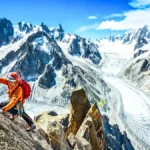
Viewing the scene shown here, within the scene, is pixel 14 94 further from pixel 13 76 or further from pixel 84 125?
pixel 84 125

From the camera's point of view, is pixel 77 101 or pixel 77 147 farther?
pixel 77 101

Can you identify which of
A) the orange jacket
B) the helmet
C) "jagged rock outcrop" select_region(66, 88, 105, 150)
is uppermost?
the helmet

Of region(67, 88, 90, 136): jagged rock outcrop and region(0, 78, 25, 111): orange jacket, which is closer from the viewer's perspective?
region(0, 78, 25, 111): orange jacket

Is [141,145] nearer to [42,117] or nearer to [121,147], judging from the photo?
[121,147]

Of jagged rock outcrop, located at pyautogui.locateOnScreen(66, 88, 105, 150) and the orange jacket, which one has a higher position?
the orange jacket

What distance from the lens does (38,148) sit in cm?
2023

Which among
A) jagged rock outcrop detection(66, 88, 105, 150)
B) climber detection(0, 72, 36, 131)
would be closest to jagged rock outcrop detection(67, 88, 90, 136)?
jagged rock outcrop detection(66, 88, 105, 150)

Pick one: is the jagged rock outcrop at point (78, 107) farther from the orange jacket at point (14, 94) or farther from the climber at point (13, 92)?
the orange jacket at point (14, 94)

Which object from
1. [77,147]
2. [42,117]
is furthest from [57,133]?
[42,117]

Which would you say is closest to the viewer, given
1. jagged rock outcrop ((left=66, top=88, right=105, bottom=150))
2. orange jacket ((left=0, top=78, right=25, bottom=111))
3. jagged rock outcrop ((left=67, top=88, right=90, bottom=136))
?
orange jacket ((left=0, top=78, right=25, bottom=111))

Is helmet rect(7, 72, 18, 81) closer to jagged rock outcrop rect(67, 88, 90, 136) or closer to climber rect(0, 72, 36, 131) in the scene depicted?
climber rect(0, 72, 36, 131)

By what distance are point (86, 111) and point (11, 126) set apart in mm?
39648

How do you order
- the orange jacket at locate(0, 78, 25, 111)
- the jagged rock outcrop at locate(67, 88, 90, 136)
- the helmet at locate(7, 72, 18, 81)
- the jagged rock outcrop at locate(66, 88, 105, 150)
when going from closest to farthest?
the orange jacket at locate(0, 78, 25, 111) → the helmet at locate(7, 72, 18, 81) → the jagged rock outcrop at locate(66, 88, 105, 150) → the jagged rock outcrop at locate(67, 88, 90, 136)

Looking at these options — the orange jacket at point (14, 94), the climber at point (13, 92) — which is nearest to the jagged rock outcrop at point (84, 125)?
the climber at point (13, 92)
